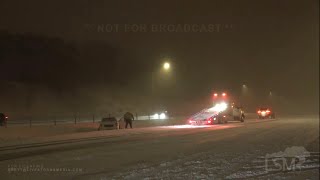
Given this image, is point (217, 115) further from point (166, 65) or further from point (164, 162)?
point (164, 162)

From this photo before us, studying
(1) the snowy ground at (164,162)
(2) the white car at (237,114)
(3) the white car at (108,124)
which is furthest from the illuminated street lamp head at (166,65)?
(1) the snowy ground at (164,162)

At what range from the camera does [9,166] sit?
1232cm

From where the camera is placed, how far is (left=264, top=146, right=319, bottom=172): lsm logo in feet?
42.2

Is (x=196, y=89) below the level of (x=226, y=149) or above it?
above

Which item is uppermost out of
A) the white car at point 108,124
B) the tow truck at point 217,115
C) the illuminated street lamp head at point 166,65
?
the illuminated street lamp head at point 166,65

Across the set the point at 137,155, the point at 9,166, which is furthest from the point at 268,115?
the point at 9,166

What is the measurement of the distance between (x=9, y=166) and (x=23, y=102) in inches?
343

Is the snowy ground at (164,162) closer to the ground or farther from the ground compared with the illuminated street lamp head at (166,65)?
closer to the ground

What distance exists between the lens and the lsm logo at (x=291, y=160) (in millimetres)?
12867

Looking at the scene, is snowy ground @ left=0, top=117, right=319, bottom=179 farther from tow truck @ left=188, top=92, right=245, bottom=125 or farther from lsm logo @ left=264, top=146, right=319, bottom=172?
tow truck @ left=188, top=92, right=245, bottom=125

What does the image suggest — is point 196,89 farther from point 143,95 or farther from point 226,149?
point 226,149

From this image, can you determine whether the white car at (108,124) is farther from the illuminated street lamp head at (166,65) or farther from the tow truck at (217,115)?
the illuminated street lamp head at (166,65)

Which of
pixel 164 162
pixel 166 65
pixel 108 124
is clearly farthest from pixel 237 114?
pixel 164 162

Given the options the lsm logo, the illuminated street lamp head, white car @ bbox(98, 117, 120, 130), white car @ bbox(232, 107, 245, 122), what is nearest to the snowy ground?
the lsm logo
